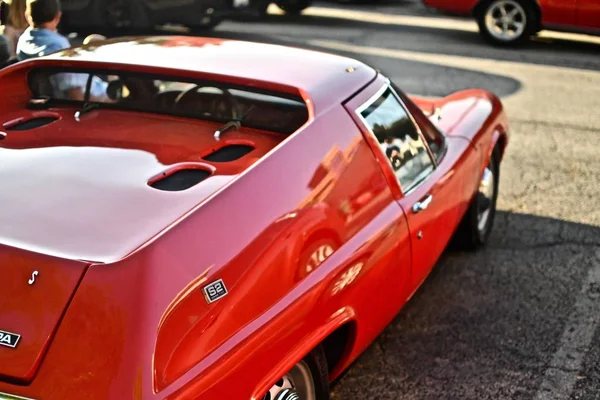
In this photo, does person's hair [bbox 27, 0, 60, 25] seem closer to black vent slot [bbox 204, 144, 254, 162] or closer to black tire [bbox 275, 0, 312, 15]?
black vent slot [bbox 204, 144, 254, 162]

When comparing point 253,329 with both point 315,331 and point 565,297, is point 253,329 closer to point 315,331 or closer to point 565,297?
point 315,331

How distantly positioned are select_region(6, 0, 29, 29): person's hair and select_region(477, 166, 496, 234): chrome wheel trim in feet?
12.5

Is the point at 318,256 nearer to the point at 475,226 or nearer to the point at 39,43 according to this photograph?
the point at 475,226

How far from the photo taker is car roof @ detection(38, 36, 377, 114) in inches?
140

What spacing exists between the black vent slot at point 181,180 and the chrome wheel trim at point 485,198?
2391 millimetres

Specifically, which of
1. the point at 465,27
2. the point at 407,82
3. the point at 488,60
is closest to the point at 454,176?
the point at 407,82

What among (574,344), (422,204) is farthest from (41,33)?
(574,344)

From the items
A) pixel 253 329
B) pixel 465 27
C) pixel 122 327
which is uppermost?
pixel 122 327

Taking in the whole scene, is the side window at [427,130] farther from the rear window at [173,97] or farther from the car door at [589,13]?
the car door at [589,13]

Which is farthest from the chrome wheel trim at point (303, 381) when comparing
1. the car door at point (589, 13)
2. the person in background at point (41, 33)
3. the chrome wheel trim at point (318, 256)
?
Result: the car door at point (589, 13)

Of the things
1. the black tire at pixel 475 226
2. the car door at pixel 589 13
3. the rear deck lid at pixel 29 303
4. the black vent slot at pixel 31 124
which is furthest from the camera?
the car door at pixel 589 13

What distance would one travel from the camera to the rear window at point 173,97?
11.7 ft

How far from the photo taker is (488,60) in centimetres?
1063

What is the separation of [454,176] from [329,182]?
1.31 metres
